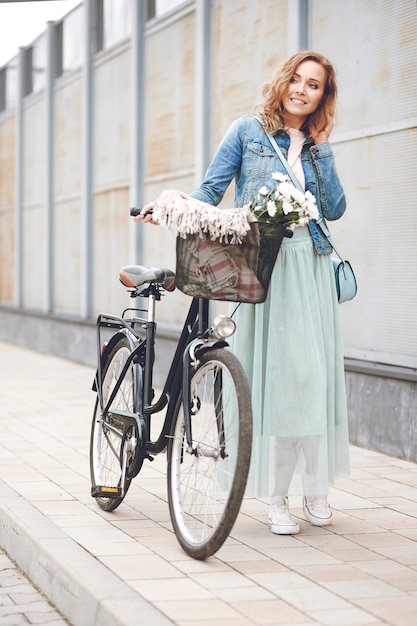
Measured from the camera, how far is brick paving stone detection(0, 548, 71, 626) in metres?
4.26

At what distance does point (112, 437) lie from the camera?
551 centimetres

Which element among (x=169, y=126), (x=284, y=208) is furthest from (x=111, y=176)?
(x=284, y=208)

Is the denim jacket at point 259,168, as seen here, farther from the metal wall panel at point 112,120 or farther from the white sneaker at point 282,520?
the metal wall panel at point 112,120

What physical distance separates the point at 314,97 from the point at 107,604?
2276 millimetres

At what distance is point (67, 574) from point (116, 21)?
32.6 feet

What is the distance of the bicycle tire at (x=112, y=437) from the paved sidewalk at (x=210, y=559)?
0.12 m

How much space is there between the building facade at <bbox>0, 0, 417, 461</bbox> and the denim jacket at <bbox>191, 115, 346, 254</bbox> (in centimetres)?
241

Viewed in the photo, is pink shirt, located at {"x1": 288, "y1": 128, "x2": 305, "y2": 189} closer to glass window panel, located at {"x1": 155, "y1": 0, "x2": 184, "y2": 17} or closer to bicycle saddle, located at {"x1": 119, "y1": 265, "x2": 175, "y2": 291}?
bicycle saddle, located at {"x1": 119, "y1": 265, "x2": 175, "y2": 291}

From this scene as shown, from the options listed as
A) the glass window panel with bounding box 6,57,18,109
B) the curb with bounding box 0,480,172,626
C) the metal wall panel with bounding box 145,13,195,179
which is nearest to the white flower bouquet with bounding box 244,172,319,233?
the curb with bounding box 0,480,172,626

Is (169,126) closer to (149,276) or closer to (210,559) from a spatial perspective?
(149,276)

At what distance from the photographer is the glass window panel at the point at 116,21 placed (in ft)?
42.4

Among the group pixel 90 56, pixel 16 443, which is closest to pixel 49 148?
pixel 90 56

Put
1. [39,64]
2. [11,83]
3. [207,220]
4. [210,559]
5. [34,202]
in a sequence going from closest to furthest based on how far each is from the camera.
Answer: [207,220], [210,559], [39,64], [34,202], [11,83]

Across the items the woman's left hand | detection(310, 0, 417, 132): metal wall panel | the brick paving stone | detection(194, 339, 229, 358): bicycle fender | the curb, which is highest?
detection(310, 0, 417, 132): metal wall panel
